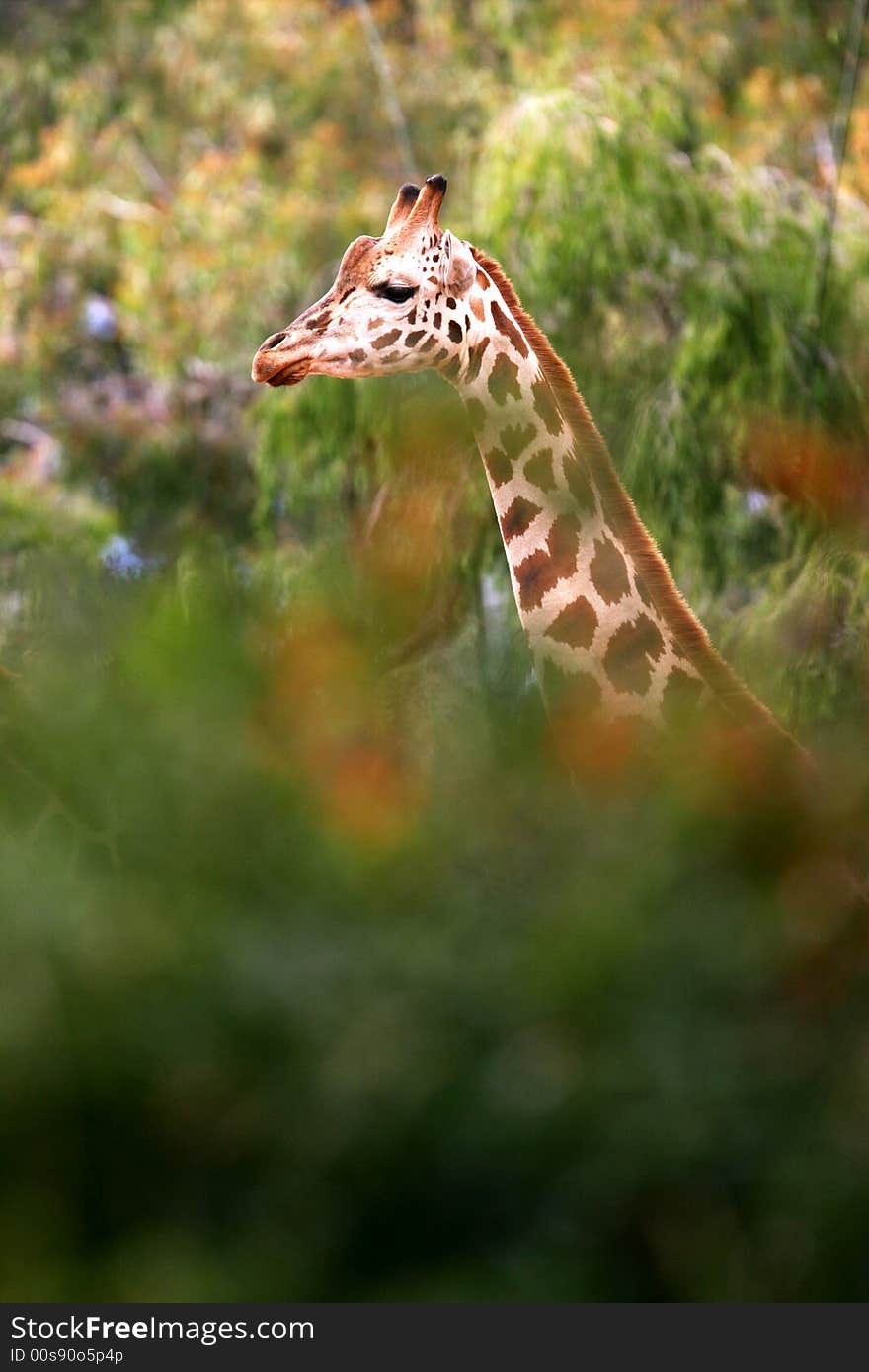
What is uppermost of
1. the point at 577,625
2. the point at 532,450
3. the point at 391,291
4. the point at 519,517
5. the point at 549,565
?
the point at 391,291

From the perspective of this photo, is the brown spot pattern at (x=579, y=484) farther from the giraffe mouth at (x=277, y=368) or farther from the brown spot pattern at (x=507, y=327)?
the giraffe mouth at (x=277, y=368)

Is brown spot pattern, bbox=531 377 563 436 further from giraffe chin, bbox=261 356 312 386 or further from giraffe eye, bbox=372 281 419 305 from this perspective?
giraffe chin, bbox=261 356 312 386

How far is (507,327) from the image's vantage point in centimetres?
358

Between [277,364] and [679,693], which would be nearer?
[277,364]

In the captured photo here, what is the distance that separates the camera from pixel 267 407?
852 centimetres

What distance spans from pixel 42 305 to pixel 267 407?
8.62m

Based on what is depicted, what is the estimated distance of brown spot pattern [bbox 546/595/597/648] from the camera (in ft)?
11.5

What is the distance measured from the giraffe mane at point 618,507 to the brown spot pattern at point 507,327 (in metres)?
0.03

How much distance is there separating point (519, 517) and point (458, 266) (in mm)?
509

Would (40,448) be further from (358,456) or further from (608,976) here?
(608,976)

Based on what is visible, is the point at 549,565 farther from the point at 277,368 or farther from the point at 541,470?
the point at 277,368

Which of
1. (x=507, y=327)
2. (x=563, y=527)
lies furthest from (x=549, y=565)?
(x=507, y=327)

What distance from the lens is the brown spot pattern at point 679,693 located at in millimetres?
3025

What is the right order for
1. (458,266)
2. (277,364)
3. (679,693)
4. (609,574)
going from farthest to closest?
(609,574), (458,266), (679,693), (277,364)
